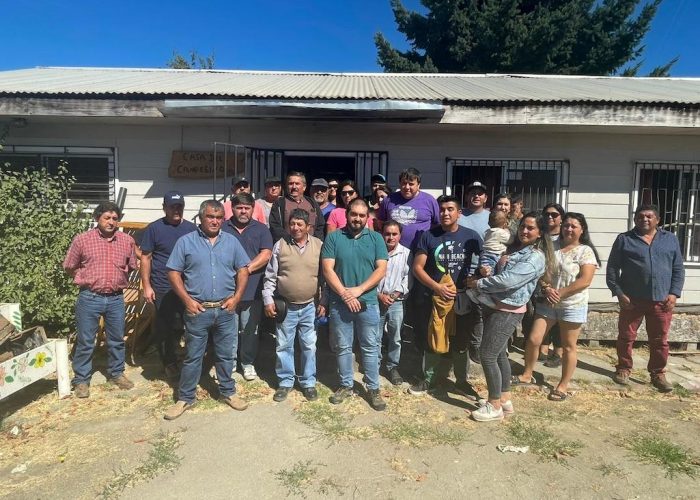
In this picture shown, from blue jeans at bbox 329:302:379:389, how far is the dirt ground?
1.13 ft

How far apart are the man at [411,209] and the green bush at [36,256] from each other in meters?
3.46

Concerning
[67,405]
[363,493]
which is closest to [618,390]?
[363,493]

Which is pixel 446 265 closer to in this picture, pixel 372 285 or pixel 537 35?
pixel 372 285

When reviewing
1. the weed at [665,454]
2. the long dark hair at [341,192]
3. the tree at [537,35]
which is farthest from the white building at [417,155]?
the tree at [537,35]

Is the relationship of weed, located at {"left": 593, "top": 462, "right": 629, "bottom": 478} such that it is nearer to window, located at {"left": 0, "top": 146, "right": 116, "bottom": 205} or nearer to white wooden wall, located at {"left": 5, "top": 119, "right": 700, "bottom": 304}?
white wooden wall, located at {"left": 5, "top": 119, "right": 700, "bottom": 304}

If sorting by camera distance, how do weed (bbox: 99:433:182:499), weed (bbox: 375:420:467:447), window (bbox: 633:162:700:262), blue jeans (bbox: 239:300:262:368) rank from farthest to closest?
window (bbox: 633:162:700:262) → blue jeans (bbox: 239:300:262:368) → weed (bbox: 375:420:467:447) → weed (bbox: 99:433:182:499)

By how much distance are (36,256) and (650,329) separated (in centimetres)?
611

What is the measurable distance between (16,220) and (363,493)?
4.44m

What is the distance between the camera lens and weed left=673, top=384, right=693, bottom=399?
168 inches

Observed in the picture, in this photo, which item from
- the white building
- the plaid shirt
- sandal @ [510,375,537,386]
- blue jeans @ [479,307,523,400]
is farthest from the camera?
the white building

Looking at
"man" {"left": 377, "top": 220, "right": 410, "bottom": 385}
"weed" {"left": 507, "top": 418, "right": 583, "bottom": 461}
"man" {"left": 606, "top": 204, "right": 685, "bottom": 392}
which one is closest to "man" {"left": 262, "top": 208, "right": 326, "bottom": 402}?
"man" {"left": 377, "top": 220, "right": 410, "bottom": 385}

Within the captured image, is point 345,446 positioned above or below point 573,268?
below

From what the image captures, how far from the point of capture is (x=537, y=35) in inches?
619

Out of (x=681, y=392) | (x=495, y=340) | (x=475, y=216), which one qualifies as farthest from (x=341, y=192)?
(x=681, y=392)
